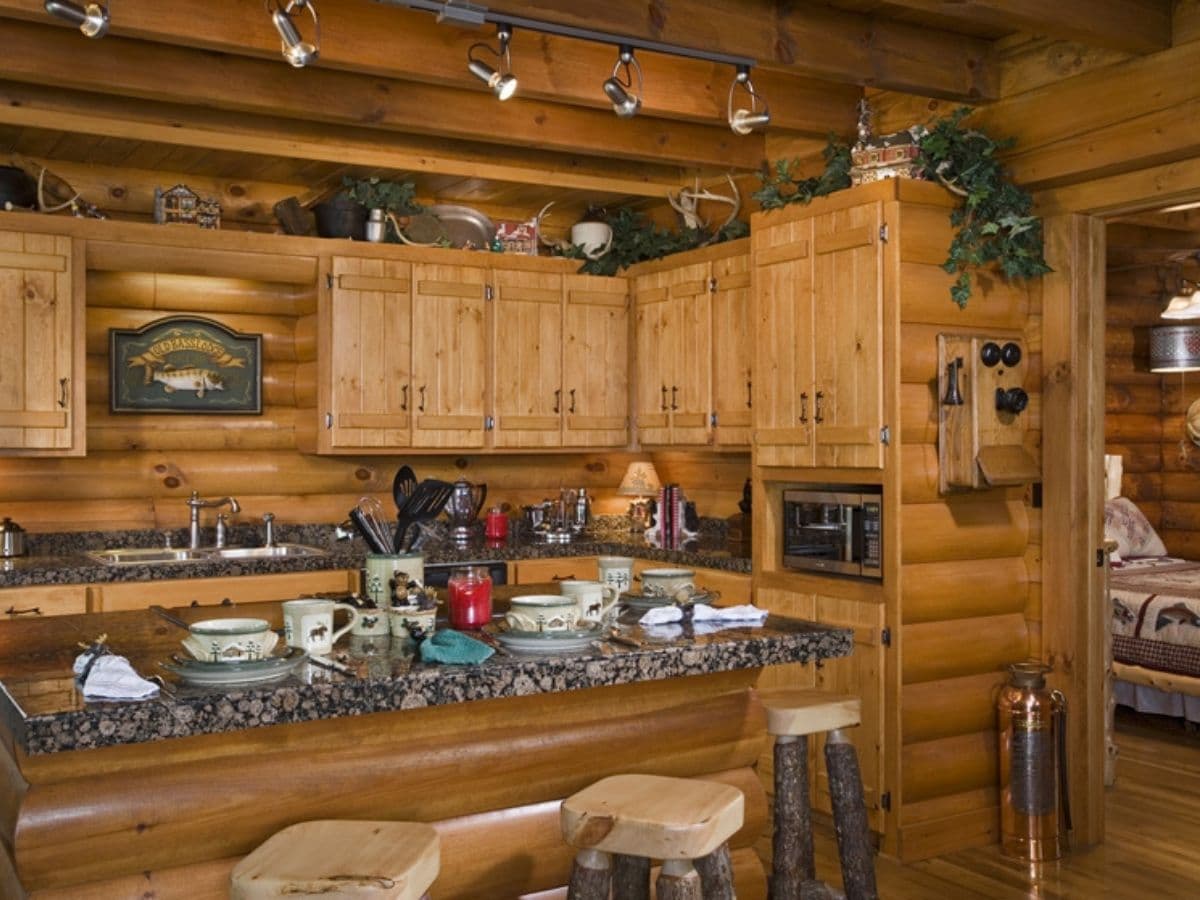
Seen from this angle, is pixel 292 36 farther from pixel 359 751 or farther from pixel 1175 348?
pixel 1175 348

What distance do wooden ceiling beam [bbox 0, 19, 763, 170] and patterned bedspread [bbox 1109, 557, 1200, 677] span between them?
301 centimetres

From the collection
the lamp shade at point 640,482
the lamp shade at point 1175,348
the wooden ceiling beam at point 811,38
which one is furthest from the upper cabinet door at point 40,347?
the lamp shade at point 1175,348

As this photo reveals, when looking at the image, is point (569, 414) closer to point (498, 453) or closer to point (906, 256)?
point (498, 453)

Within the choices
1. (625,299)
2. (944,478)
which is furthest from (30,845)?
(625,299)

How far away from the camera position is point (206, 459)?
5637mm

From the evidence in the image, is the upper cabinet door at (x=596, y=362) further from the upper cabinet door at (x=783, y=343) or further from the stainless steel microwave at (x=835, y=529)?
the stainless steel microwave at (x=835, y=529)

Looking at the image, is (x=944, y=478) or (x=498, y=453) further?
(x=498, y=453)

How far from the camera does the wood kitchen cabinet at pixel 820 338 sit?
4.41m

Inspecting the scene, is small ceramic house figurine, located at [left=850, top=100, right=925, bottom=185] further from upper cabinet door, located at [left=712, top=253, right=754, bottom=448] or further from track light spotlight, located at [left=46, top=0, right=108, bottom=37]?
track light spotlight, located at [left=46, top=0, right=108, bottom=37]

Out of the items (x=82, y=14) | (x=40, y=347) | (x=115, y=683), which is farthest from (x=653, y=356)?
(x=115, y=683)

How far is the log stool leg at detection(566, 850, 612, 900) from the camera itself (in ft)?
7.93

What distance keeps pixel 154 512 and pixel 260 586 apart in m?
0.88

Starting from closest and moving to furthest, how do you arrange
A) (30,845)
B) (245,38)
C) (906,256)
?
(30,845), (245,38), (906,256)

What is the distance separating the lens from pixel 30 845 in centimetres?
226
